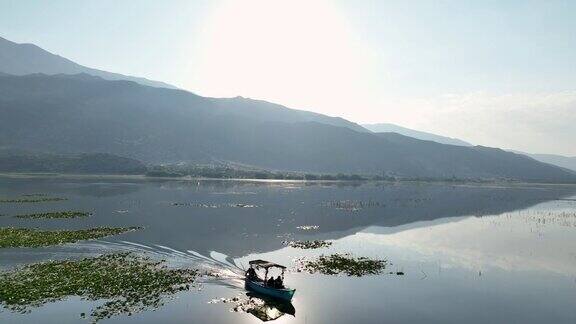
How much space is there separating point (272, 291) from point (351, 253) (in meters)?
29.0

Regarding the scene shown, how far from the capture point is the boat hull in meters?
41.5

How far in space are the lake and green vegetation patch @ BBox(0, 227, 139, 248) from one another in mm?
3660

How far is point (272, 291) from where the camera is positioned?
139 feet

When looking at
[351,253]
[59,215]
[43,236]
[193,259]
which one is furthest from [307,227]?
[59,215]

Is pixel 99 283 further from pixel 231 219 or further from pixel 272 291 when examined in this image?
pixel 231 219

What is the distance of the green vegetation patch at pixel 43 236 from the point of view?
6316 cm

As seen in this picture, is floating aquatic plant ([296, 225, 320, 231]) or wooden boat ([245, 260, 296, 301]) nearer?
wooden boat ([245, 260, 296, 301])

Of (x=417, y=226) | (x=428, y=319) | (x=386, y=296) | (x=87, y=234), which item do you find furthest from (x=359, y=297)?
(x=417, y=226)

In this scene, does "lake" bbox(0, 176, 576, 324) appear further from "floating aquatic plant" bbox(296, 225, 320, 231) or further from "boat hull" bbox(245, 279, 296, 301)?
"boat hull" bbox(245, 279, 296, 301)

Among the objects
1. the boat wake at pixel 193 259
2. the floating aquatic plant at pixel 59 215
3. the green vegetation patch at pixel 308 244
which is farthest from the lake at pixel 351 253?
the floating aquatic plant at pixel 59 215

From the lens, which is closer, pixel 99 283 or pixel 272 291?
pixel 272 291

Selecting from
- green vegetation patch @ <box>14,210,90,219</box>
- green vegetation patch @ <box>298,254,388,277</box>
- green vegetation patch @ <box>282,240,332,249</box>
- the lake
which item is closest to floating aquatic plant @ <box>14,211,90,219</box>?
green vegetation patch @ <box>14,210,90,219</box>

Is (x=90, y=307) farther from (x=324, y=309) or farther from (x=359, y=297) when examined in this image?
(x=359, y=297)

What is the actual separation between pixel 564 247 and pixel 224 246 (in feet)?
204
